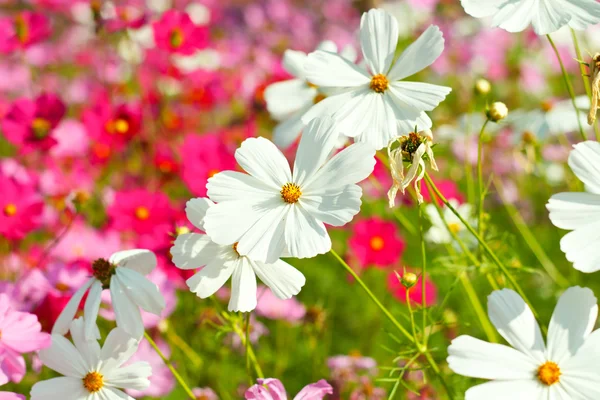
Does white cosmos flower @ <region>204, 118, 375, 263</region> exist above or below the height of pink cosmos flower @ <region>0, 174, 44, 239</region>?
below

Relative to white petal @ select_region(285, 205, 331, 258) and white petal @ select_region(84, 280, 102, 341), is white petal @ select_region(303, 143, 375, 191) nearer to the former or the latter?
white petal @ select_region(285, 205, 331, 258)

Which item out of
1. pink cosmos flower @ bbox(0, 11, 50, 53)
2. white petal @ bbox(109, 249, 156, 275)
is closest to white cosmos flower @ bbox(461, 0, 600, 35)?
white petal @ bbox(109, 249, 156, 275)

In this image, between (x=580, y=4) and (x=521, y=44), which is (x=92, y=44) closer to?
(x=521, y=44)

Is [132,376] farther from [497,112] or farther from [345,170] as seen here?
[497,112]

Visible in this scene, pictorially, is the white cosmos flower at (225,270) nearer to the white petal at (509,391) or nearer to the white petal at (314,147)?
the white petal at (314,147)

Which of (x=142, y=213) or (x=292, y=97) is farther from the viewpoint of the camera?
(x=142, y=213)

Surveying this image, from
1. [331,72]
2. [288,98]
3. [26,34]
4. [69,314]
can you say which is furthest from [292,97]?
[26,34]
